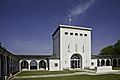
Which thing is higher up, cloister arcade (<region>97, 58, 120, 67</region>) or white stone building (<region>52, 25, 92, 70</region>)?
white stone building (<region>52, 25, 92, 70</region>)

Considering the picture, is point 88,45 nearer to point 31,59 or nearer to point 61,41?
point 61,41

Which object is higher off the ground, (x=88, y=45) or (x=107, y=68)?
(x=88, y=45)

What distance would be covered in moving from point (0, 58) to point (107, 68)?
20647 millimetres

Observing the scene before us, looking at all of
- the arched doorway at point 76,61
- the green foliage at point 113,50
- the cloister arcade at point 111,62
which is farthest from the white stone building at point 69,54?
the green foliage at point 113,50

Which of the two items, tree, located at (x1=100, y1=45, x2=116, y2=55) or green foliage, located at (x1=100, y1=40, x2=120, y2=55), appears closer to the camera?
green foliage, located at (x1=100, y1=40, x2=120, y2=55)

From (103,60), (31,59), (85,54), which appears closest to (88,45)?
(85,54)

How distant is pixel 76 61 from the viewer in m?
43.1

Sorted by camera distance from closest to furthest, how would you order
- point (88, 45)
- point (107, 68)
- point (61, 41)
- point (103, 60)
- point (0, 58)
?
point (0, 58)
point (107, 68)
point (61, 41)
point (88, 45)
point (103, 60)

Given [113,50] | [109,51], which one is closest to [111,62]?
[113,50]

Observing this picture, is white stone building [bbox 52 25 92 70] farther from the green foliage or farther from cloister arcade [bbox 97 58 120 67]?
the green foliage

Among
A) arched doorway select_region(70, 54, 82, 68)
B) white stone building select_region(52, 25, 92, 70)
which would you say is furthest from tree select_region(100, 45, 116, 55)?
arched doorway select_region(70, 54, 82, 68)

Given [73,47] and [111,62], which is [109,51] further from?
[73,47]

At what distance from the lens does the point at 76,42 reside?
4200 cm

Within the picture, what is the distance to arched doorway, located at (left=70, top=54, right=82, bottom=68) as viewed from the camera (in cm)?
4250
